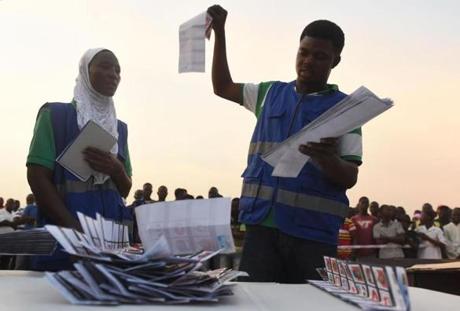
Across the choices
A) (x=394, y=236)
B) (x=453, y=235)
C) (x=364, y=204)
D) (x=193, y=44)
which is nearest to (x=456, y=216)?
(x=453, y=235)

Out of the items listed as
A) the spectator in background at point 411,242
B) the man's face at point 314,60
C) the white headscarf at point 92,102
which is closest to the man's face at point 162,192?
the spectator in background at point 411,242

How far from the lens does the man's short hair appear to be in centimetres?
221

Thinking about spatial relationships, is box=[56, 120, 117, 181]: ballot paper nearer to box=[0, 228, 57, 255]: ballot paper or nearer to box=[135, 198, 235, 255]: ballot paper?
box=[0, 228, 57, 255]: ballot paper

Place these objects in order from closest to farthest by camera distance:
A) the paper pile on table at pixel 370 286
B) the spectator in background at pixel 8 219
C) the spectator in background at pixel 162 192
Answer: the paper pile on table at pixel 370 286
the spectator in background at pixel 8 219
the spectator in background at pixel 162 192

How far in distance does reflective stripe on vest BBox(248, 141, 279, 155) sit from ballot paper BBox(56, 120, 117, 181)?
51 centimetres

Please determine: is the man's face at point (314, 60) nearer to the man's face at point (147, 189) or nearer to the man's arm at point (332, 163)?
the man's arm at point (332, 163)

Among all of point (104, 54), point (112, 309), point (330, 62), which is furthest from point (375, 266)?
point (104, 54)

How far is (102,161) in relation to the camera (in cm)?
206

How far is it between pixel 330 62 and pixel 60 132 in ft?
3.20

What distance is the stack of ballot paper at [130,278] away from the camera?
96cm

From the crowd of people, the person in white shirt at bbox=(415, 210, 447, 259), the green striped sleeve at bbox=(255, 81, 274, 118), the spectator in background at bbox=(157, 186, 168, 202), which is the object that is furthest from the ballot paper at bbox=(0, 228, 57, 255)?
the person in white shirt at bbox=(415, 210, 447, 259)

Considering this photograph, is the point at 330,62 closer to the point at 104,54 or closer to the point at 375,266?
the point at 104,54

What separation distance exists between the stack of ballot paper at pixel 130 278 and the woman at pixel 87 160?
35.9 inches

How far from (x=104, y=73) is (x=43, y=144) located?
0.41m
